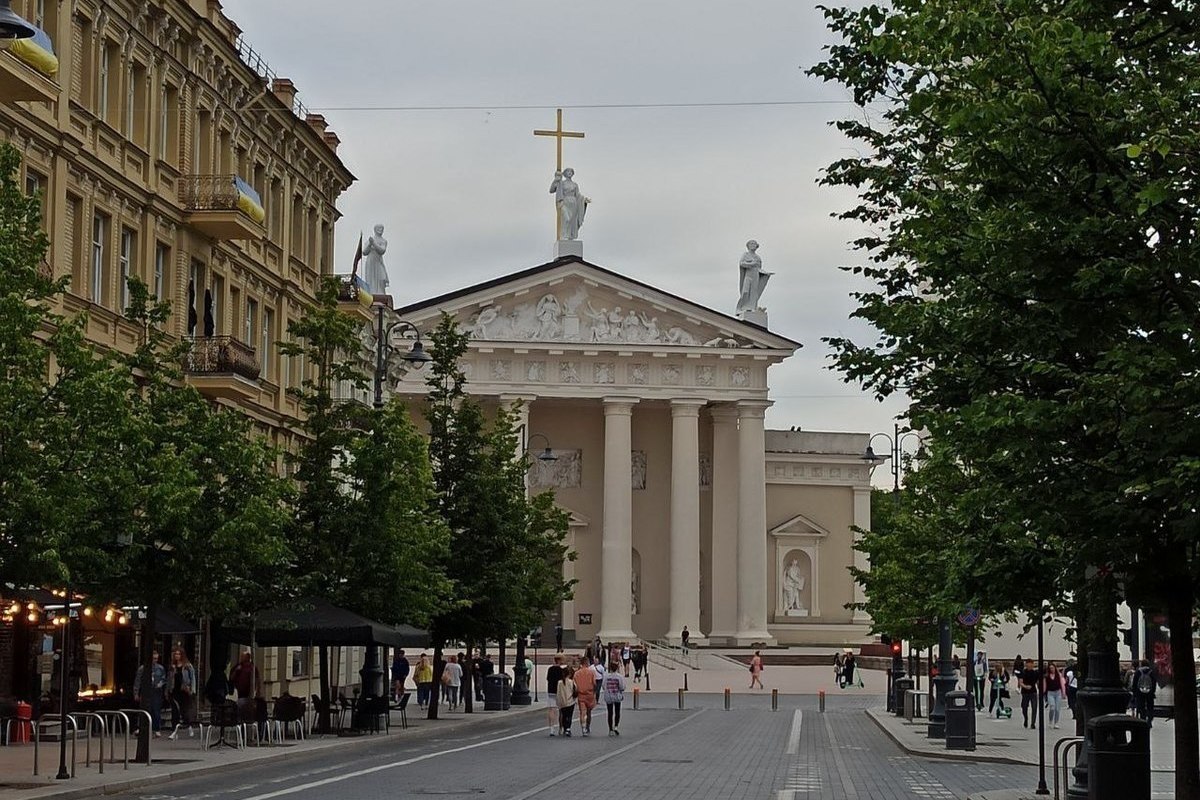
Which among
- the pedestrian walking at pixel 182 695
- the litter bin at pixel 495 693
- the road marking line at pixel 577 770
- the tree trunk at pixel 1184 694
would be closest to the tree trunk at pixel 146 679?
the pedestrian walking at pixel 182 695

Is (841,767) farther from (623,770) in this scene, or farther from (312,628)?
(312,628)

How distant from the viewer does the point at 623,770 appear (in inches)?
1113

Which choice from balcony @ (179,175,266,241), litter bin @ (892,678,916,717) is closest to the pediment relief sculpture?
A: litter bin @ (892,678,916,717)

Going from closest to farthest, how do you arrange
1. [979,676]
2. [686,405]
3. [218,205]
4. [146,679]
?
[146,679]
[218,205]
[979,676]
[686,405]

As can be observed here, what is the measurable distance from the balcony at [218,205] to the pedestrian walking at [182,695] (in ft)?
29.4

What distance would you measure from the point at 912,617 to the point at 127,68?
2041cm

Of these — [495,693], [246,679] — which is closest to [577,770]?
[246,679]

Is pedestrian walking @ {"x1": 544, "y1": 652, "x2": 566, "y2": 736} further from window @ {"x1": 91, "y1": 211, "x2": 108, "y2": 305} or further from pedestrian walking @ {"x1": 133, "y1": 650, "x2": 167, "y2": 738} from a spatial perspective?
window @ {"x1": 91, "y1": 211, "x2": 108, "y2": 305}

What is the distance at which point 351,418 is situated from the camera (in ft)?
131

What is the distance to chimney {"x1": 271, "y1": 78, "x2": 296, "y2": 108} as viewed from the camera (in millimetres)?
50656

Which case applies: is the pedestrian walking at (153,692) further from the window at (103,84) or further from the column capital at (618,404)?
the column capital at (618,404)

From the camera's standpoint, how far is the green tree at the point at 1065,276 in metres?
14.3

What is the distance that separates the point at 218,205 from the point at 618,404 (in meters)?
58.8

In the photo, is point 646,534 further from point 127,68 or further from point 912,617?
point 127,68
